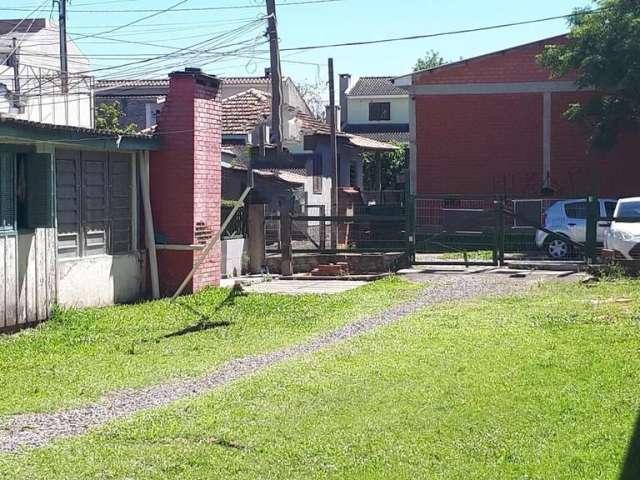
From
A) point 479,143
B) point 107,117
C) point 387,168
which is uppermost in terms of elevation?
point 107,117

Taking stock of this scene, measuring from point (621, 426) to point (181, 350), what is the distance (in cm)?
579

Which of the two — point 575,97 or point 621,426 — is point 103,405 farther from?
point 575,97

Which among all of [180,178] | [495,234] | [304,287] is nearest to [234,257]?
[304,287]

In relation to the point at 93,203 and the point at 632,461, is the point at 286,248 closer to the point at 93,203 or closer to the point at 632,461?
the point at 93,203

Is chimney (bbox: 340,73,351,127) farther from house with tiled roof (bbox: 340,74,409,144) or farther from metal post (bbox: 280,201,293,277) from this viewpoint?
metal post (bbox: 280,201,293,277)

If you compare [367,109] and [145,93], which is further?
[367,109]

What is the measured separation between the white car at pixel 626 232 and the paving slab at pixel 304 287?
471cm

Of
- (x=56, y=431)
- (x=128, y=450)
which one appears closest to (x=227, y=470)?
(x=128, y=450)

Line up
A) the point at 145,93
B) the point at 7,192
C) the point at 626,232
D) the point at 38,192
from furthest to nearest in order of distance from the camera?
1. the point at 145,93
2. the point at 626,232
3. the point at 38,192
4. the point at 7,192

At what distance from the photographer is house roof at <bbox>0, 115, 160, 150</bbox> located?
13.2 metres

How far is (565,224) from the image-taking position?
80.2ft

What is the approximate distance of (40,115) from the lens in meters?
32.7

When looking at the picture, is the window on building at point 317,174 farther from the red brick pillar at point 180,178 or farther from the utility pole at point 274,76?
the red brick pillar at point 180,178

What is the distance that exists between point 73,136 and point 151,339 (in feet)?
11.6
